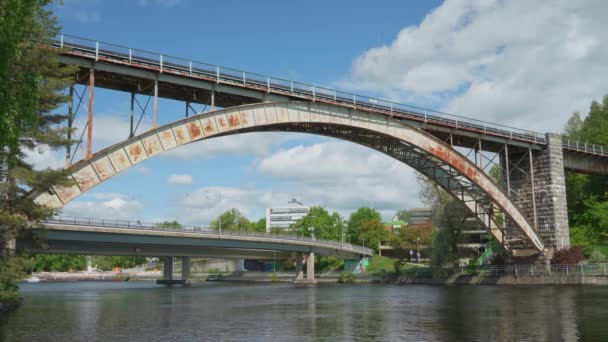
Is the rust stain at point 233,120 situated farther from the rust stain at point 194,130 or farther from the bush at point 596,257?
the bush at point 596,257

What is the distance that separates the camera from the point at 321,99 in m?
41.1

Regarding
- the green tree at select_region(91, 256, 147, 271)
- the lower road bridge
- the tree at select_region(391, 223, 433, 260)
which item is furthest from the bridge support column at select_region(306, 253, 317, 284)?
the green tree at select_region(91, 256, 147, 271)

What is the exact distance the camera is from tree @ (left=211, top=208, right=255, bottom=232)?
136500 mm

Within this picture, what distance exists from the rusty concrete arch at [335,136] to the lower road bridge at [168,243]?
13297 mm

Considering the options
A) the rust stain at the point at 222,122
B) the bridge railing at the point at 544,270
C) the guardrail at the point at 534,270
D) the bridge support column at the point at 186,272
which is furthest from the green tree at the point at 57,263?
the rust stain at the point at 222,122

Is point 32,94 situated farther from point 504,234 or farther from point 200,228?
point 200,228

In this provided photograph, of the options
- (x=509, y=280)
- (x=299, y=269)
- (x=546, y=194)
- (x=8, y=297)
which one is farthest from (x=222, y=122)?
(x=299, y=269)

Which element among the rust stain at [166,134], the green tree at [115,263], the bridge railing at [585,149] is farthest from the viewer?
the green tree at [115,263]

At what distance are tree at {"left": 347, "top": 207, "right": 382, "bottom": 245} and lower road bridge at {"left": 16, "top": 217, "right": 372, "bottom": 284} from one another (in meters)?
24.7

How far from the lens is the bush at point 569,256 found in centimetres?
5091

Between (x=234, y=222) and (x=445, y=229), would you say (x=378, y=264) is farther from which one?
(x=234, y=222)

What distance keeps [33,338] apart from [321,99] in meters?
25.9

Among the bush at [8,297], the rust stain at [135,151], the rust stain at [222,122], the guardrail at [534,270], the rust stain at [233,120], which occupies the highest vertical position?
the rust stain at [233,120]

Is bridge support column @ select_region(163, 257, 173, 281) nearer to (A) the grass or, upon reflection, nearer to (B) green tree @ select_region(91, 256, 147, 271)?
(A) the grass
